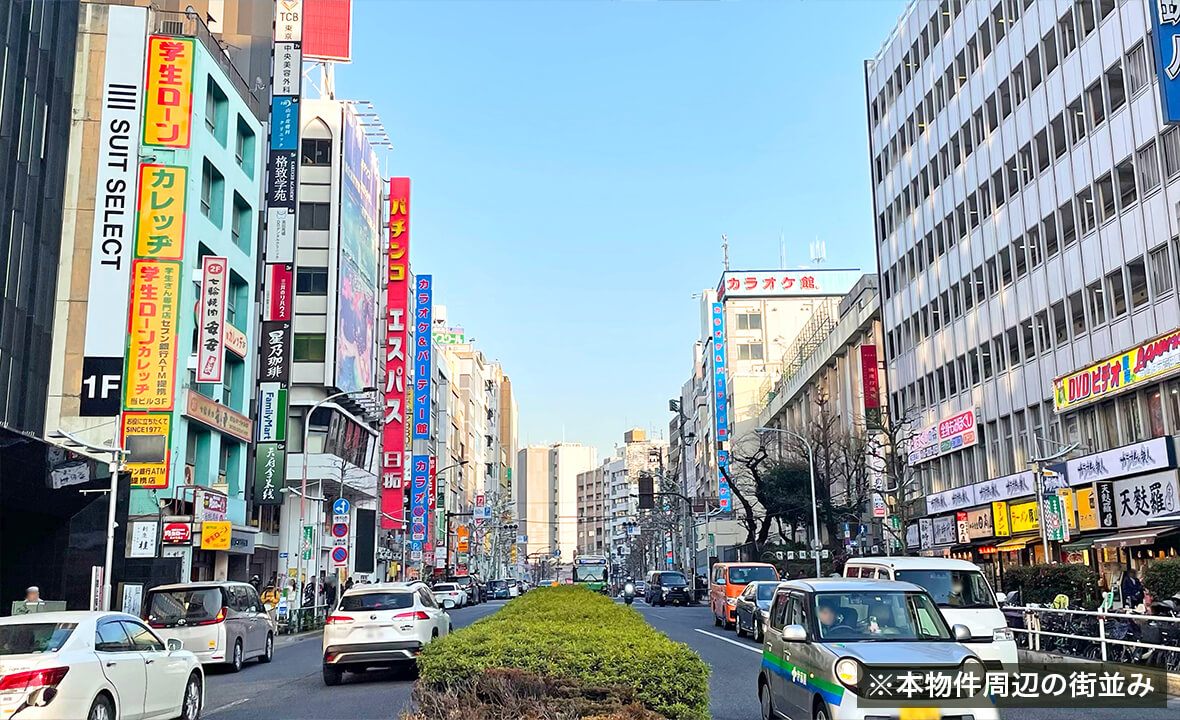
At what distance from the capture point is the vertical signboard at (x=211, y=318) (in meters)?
37.3

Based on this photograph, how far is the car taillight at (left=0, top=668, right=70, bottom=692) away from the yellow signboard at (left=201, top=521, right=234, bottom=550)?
2781 cm

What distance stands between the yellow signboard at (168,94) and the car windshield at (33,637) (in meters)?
29.1

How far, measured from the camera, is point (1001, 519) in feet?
135

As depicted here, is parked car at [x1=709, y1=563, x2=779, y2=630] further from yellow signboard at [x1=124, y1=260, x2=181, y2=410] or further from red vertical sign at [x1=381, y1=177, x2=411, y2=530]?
red vertical sign at [x1=381, y1=177, x2=411, y2=530]

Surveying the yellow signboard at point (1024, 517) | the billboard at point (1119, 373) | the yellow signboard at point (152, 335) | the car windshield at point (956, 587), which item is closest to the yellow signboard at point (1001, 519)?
the yellow signboard at point (1024, 517)

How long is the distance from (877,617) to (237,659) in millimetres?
16102

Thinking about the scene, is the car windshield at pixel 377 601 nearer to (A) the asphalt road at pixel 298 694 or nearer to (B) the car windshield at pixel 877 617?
(A) the asphalt road at pixel 298 694

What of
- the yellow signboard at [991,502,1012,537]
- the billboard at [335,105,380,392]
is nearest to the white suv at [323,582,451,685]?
the yellow signboard at [991,502,1012,537]

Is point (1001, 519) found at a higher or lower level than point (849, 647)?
higher

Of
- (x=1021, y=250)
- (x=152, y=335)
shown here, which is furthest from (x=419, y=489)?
(x=1021, y=250)

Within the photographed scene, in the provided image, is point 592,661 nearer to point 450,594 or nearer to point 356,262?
point 450,594

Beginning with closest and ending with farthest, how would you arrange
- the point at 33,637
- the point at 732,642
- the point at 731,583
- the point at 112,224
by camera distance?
the point at 33,637 < the point at 732,642 < the point at 731,583 < the point at 112,224

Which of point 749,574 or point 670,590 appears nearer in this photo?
point 749,574

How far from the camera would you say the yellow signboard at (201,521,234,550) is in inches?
1455
